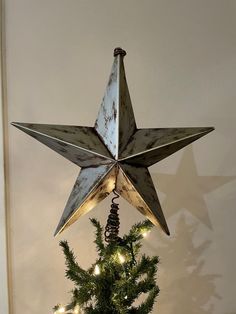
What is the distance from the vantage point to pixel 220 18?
1.03 meters

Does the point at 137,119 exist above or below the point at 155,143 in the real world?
above

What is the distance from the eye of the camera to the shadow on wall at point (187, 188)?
953 mm

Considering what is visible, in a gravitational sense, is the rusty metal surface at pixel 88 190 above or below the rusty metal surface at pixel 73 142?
below

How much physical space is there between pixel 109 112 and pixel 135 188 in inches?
6.5

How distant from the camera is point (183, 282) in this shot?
94 centimetres

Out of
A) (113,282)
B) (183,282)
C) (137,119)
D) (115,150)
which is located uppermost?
(137,119)

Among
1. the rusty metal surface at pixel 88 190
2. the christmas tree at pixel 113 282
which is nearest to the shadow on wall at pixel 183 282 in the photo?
the christmas tree at pixel 113 282

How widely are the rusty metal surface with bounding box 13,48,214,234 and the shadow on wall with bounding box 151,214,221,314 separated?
0.37m

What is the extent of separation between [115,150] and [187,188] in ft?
1.44

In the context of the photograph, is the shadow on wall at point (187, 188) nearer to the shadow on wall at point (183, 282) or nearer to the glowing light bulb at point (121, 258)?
the shadow on wall at point (183, 282)

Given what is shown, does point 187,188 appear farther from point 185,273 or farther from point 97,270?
point 97,270

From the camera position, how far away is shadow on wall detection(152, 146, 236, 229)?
3.13 ft

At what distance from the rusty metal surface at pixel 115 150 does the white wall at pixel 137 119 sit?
1.05 feet

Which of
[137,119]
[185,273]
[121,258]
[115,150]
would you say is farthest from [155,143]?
[185,273]
